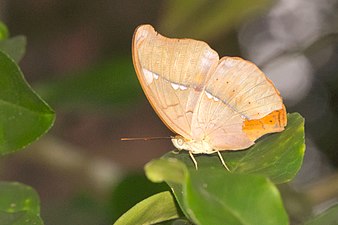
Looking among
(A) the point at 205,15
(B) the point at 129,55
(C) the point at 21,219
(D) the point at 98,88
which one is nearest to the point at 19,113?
(C) the point at 21,219

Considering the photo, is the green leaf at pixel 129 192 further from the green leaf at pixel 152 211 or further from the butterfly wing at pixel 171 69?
the green leaf at pixel 152 211

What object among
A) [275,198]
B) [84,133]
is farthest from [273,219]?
[84,133]

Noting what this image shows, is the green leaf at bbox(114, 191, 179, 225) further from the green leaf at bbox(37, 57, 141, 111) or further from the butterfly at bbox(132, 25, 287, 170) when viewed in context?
the green leaf at bbox(37, 57, 141, 111)

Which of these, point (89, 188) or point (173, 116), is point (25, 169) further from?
point (173, 116)

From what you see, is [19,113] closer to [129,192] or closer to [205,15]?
[129,192]

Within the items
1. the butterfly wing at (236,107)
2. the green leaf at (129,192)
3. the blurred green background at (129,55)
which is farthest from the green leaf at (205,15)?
the butterfly wing at (236,107)

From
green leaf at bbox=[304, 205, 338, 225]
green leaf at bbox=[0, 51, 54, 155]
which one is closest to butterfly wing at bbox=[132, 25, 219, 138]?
green leaf at bbox=[0, 51, 54, 155]
